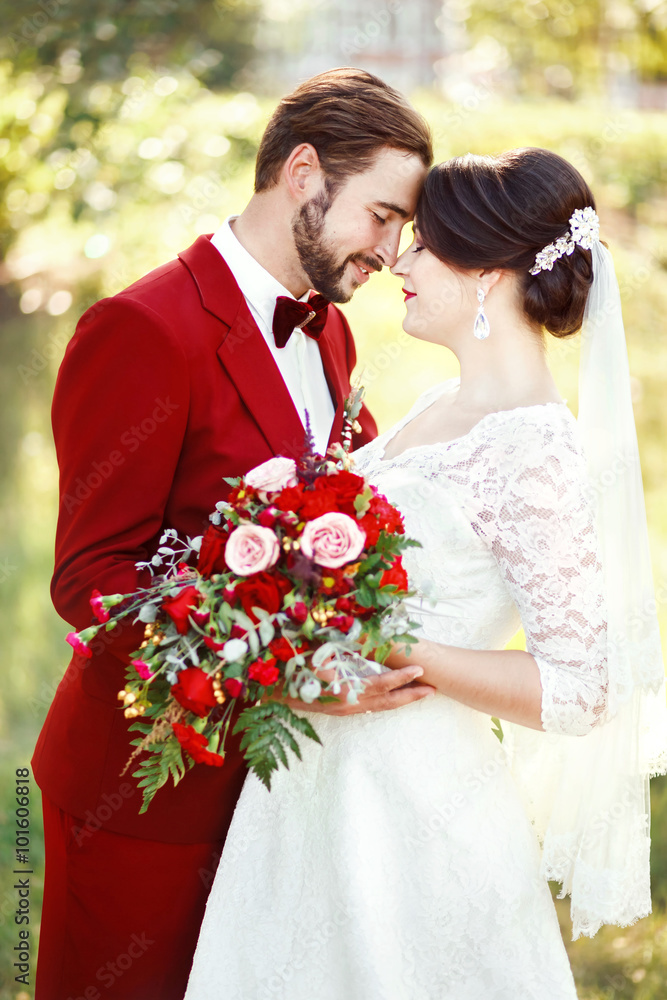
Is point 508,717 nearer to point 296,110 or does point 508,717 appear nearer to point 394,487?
point 394,487

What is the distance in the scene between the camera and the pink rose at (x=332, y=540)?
1651mm

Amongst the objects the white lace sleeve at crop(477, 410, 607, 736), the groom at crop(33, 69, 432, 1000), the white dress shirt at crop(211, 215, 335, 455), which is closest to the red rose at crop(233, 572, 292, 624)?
the groom at crop(33, 69, 432, 1000)

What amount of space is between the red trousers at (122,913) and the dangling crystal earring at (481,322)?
1.43 meters

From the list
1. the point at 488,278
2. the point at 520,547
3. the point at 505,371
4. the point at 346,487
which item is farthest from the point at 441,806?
the point at 488,278

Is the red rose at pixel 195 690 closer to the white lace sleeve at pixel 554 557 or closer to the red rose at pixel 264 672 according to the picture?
the red rose at pixel 264 672

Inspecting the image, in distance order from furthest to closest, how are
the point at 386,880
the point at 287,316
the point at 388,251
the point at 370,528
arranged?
the point at 388,251 → the point at 287,316 → the point at 386,880 → the point at 370,528

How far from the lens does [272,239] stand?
8.47ft

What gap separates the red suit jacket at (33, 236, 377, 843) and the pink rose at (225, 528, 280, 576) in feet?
1.24

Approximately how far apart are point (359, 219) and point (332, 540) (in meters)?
1.24

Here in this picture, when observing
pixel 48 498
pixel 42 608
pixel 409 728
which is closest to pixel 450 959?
pixel 409 728

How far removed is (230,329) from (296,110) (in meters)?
0.76

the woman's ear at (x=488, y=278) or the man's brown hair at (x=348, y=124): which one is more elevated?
the man's brown hair at (x=348, y=124)

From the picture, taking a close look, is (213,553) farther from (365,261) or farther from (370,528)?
(365,261)

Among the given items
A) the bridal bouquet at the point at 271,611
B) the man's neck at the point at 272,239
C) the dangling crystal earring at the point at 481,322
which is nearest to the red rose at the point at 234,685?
the bridal bouquet at the point at 271,611
